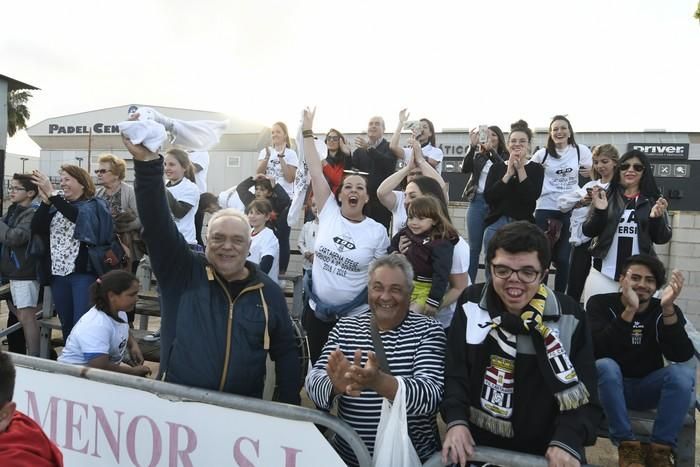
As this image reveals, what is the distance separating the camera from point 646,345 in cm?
306

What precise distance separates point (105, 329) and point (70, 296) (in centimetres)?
112

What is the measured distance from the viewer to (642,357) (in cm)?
308

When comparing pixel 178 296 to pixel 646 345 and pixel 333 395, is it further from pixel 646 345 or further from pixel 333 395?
pixel 646 345

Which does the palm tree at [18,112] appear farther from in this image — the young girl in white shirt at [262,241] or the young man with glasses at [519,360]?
the young man with glasses at [519,360]

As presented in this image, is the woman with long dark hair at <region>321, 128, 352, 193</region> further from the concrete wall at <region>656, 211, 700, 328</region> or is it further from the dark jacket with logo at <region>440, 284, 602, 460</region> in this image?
the concrete wall at <region>656, 211, 700, 328</region>

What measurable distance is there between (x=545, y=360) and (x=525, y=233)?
533 mm

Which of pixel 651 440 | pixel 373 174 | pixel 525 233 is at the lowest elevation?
pixel 651 440

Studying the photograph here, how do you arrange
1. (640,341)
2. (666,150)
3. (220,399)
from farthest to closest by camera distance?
1. (666,150)
2. (640,341)
3. (220,399)

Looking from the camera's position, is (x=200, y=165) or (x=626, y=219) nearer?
(x=626, y=219)

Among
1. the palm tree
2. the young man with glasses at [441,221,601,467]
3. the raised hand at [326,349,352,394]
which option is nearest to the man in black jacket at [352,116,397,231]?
the young man with glasses at [441,221,601,467]

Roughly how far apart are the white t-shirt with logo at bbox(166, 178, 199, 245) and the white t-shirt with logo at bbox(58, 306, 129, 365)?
1.32 m

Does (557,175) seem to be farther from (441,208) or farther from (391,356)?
(391,356)

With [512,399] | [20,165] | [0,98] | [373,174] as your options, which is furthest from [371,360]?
[20,165]

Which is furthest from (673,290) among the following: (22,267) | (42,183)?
(22,267)
